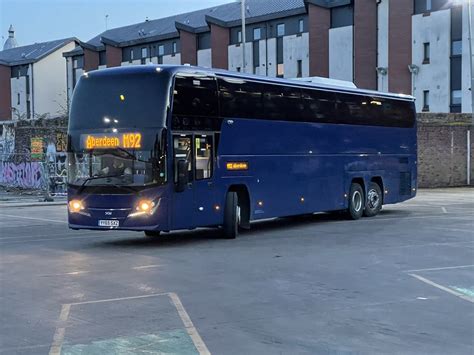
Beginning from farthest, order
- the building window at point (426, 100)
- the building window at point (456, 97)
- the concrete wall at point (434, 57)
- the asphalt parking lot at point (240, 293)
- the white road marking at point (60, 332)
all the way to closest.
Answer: the building window at point (426, 100), the concrete wall at point (434, 57), the building window at point (456, 97), the asphalt parking lot at point (240, 293), the white road marking at point (60, 332)

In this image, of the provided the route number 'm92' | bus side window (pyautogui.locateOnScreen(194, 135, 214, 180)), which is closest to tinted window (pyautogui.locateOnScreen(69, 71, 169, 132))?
the route number 'm92'

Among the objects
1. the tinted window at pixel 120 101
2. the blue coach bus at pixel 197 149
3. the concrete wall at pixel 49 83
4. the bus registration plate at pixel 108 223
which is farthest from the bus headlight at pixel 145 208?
the concrete wall at pixel 49 83

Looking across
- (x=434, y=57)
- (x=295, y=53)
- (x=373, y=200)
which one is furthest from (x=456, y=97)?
(x=373, y=200)

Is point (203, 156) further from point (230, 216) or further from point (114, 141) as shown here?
point (114, 141)

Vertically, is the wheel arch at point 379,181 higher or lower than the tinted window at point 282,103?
lower

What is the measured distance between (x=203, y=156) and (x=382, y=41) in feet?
119

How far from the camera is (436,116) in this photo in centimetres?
3847

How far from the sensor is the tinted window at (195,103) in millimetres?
13945

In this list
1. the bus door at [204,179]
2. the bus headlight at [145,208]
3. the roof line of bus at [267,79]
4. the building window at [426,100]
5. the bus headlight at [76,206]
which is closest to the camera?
the bus headlight at [145,208]

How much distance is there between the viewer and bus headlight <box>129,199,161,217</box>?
13570 millimetres

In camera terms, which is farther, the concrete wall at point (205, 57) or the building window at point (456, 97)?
the concrete wall at point (205, 57)

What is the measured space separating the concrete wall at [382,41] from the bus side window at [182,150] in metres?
35.8

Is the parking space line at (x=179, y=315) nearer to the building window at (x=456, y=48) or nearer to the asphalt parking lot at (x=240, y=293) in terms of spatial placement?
the asphalt parking lot at (x=240, y=293)

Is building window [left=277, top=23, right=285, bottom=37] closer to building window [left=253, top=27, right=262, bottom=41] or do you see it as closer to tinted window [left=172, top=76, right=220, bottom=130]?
building window [left=253, top=27, right=262, bottom=41]
